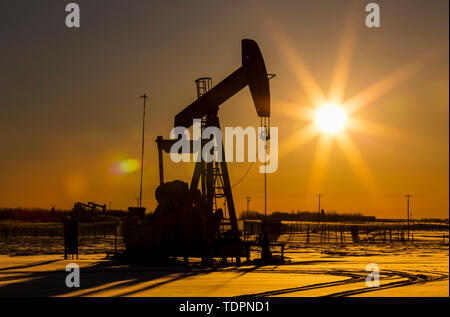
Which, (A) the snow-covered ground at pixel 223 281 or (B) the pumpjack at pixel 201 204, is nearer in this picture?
(A) the snow-covered ground at pixel 223 281

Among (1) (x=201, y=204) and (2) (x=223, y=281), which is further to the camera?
(1) (x=201, y=204)

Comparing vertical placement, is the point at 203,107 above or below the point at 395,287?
above

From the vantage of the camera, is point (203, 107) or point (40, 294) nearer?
point (40, 294)

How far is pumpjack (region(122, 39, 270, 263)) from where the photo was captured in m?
21.4

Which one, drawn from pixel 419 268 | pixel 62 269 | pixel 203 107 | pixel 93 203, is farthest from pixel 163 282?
pixel 93 203

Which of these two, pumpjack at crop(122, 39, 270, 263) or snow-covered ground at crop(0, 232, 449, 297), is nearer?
snow-covered ground at crop(0, 232, 449, 297)

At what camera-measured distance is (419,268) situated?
18.6m

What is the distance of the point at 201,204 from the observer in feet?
72.7

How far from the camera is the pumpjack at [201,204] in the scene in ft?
70.2
